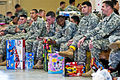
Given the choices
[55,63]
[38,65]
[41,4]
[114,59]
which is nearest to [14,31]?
[38,65]

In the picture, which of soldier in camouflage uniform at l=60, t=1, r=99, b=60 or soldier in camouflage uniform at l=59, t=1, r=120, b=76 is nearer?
soldier in camouflage uniform at l=59, t=1, r=120, b=76

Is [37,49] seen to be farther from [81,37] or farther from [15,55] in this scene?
[81,37]

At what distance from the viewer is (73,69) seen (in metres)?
6.43

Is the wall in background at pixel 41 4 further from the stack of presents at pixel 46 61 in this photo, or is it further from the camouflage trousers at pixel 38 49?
the stack of presents at pixel 46 61

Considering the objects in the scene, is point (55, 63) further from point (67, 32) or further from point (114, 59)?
point (114, 59)

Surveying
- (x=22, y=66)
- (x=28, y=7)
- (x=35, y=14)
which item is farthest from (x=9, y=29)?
(x=28, y=7)

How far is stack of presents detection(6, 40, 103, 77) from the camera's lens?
6414 millimetres

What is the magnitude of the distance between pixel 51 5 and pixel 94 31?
12.2 m

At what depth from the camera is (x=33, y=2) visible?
18.2 meters

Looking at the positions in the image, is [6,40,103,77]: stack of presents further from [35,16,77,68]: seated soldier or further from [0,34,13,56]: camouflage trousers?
[0,34,13,56]: camouflage trousers

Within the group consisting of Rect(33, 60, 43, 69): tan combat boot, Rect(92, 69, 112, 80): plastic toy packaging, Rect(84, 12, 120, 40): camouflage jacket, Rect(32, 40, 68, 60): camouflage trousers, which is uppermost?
Rect(84, 12, 120, 40): camouflage jacket

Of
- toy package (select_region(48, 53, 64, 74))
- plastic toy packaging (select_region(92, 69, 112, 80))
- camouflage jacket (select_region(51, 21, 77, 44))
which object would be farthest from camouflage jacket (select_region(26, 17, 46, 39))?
plastic toy packaging (select_region(92, 69, 112, 80))

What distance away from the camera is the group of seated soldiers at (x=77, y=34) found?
5.62 m

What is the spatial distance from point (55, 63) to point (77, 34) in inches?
28.9
